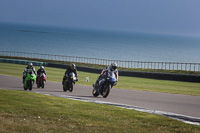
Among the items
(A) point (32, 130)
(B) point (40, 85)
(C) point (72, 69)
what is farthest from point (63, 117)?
(B) point (40, 85)

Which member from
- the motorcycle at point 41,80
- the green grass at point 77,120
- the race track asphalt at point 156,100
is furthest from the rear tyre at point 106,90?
the motorcycle at point 41,80

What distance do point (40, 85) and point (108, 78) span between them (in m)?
7.12

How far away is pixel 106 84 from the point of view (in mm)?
15758

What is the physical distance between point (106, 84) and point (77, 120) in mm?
6902

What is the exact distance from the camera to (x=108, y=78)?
15359 millimetres

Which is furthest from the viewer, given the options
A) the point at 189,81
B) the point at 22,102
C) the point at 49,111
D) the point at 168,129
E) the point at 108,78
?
the point at 189,81

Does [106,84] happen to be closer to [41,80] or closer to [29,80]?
[29,80]

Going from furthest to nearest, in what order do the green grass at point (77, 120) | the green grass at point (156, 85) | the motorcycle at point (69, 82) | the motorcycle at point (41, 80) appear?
the green grass at point (156, 85), the motorcycle at point (41, 80), the motorcycle at point (69, 82), the green grass at point (77, 120)

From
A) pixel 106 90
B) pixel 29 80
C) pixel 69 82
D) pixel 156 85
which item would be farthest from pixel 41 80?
pixel 156 85

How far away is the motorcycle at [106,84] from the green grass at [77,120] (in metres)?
4.13

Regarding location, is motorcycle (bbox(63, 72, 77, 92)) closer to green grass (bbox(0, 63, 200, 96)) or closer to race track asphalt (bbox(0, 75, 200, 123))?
race track asphalt (bbox(0, 75, 200, 123))

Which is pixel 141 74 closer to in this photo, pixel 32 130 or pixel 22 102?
pixel 22 102

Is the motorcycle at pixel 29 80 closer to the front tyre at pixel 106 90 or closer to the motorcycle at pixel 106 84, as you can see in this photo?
the motorcycle at pixel 106 84

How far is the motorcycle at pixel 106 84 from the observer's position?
1541 cm
